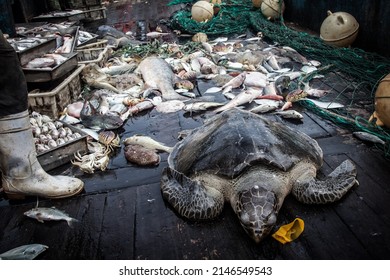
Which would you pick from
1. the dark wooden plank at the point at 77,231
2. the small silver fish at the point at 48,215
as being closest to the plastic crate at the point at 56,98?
the dark wooden plank at the point at 77,231

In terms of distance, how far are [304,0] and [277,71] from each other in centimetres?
379

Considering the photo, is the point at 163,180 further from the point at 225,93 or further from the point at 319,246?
the point at 225,93

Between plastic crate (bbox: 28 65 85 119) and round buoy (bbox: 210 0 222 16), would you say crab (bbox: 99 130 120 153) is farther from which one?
round buoy (bbox: 210 0 222 16)

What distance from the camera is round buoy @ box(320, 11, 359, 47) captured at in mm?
6067

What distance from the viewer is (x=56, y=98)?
430cm

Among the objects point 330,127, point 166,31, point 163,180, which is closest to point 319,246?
point 163,180

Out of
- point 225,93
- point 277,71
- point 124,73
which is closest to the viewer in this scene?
point 225,93

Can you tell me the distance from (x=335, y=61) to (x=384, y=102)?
8.23 ft

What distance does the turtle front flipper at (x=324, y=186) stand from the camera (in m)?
2.60

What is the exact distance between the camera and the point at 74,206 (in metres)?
2.89

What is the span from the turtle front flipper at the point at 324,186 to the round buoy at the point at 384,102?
3.40 feet

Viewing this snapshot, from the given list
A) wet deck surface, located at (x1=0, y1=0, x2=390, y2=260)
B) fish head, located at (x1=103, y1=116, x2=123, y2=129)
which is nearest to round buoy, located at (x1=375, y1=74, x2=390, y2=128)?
wet deck surface, located at (x1=0, y1=0, x2=390, y2=260)

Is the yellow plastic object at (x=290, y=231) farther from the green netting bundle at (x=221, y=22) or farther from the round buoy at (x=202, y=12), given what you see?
the round buoy at (x=202, y=12)
